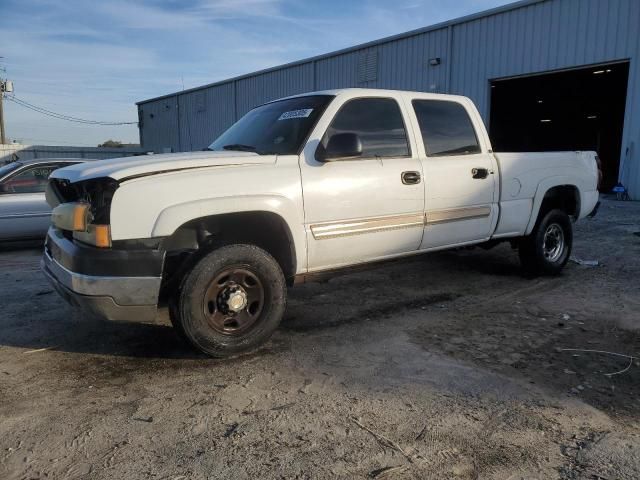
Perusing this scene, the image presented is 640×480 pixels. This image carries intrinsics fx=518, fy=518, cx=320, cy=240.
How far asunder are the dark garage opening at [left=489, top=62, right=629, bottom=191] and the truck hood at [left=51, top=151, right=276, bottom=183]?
1546 centimetres

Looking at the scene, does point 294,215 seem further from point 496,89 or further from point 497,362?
point 496,89

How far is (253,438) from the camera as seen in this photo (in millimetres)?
2635

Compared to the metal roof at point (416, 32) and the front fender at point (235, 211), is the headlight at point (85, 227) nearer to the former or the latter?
the front fender at point (235, 211)

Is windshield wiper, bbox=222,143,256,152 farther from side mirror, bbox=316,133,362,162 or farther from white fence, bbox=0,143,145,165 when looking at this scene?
white fence, bbox=0,143,145,165

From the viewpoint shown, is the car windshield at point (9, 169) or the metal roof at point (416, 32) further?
the metal roof at point (416, 32)

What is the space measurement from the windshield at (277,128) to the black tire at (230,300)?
945mm

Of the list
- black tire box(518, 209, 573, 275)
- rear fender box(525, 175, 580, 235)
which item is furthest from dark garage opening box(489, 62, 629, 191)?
rear fender box(525, 175, 580, 235)

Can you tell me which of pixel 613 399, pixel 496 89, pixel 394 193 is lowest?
pixel 613 399

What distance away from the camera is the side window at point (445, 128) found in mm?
4762

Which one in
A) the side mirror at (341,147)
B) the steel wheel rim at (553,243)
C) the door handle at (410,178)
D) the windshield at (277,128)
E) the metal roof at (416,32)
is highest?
the metal roof at (416,32)

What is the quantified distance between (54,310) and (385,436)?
→ 11.8ft

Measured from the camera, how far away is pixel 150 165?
3373 mm

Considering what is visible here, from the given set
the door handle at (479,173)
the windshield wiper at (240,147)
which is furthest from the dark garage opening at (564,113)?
the windshield wiper at (240,147)

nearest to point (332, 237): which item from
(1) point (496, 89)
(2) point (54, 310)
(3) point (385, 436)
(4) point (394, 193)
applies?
(4) point (394, 193)
